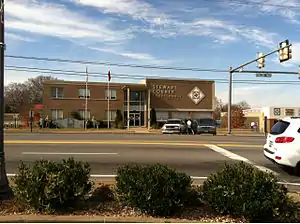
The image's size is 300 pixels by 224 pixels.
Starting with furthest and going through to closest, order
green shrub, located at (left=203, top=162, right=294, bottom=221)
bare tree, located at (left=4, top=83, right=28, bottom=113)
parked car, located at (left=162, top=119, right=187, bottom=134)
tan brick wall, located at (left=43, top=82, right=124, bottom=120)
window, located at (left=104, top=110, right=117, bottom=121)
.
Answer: bare tree, located at (left=4, top=83, right=28, bottom=113)
window, located at (left=104, top=110, right=117, bottom=121)
tan brick wall, located at (left=43, top=82, right=124, bottom=120)
parked car, located at (left=162, top=119, right=187, bottom=134)
green shrub, located at (left=203, top=162, right=294, bottom=221)

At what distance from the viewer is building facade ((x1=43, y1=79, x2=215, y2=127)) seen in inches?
2141

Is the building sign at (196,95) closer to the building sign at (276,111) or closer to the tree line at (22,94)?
the building sign at (276,111)

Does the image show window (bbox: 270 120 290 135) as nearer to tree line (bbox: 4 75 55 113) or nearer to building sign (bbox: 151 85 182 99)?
building sign (bbox: 151 85 182 99)

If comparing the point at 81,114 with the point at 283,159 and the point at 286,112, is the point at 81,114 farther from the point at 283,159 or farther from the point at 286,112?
the point at 283,159

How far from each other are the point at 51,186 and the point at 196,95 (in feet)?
182

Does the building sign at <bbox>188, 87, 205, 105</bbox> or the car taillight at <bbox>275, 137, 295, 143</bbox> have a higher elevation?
the building sign at <bbox>188, 87, 205, 105</bbox>

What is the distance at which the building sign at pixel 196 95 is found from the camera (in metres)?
59.5

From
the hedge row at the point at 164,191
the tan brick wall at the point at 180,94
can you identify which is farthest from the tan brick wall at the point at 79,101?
the hedge row at the point at 164,191

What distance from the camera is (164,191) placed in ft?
17.3

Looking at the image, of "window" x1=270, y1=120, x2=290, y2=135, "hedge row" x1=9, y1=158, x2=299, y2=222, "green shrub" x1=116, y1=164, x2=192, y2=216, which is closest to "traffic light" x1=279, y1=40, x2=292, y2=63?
"window" x1=270, y1=120, x2=290, y2=135

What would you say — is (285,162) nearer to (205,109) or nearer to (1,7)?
(1,7)

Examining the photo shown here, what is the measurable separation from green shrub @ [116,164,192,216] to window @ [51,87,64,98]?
5061 centimetres

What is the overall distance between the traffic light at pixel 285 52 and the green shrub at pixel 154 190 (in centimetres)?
1994

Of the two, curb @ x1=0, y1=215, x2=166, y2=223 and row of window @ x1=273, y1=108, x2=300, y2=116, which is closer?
curb @ x1=0, y1=215, x2=166, y2=223
